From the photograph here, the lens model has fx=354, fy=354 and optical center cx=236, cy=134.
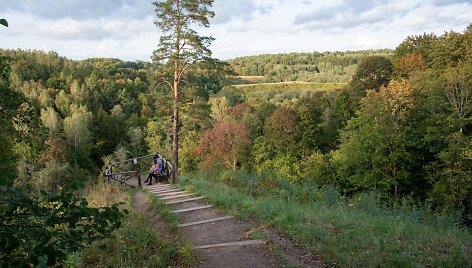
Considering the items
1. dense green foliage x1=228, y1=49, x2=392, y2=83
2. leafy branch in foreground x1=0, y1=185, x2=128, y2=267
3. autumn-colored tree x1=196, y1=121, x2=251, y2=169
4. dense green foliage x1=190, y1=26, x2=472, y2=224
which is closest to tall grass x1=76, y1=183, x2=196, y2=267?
leafy branch in foreground x1=0, y1=185, x2=128, y2=267

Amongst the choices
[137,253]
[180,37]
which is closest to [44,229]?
[137,253]

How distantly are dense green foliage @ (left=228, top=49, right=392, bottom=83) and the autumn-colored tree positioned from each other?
156 feet

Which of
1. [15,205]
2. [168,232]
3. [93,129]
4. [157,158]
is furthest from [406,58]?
[93,129]

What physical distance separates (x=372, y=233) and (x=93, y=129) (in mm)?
48916

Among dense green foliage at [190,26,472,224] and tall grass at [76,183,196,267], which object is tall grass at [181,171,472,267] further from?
dense green foliage at [190,26,472,224]

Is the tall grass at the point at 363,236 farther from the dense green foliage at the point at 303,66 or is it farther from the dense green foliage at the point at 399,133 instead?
the dense green foliage at the point at 303,66

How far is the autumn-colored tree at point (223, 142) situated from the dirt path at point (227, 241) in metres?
23.9

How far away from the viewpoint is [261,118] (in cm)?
4025

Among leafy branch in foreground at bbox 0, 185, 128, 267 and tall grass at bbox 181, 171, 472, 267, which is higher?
leafy branch in foreground at bbox 0, 185, 128, 267

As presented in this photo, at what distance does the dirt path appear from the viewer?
5691mm

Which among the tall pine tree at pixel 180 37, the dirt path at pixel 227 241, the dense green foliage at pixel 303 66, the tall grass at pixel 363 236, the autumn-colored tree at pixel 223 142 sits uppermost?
the dense green foliage at pixel 303 66

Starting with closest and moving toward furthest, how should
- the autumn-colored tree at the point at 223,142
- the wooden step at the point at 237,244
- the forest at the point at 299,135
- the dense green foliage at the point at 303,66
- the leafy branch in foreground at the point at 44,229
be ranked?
the leafy branch in foreground at the point at 44,229
the wooden step at the point at 237,244
the forest at the point at 299,135
the autumn-colored tree at the point at 223,142
the dense green foliage at the point at 303,66

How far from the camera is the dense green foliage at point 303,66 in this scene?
296ft

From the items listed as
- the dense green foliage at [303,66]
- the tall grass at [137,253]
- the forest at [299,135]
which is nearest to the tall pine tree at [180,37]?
the forest at [299,135]
